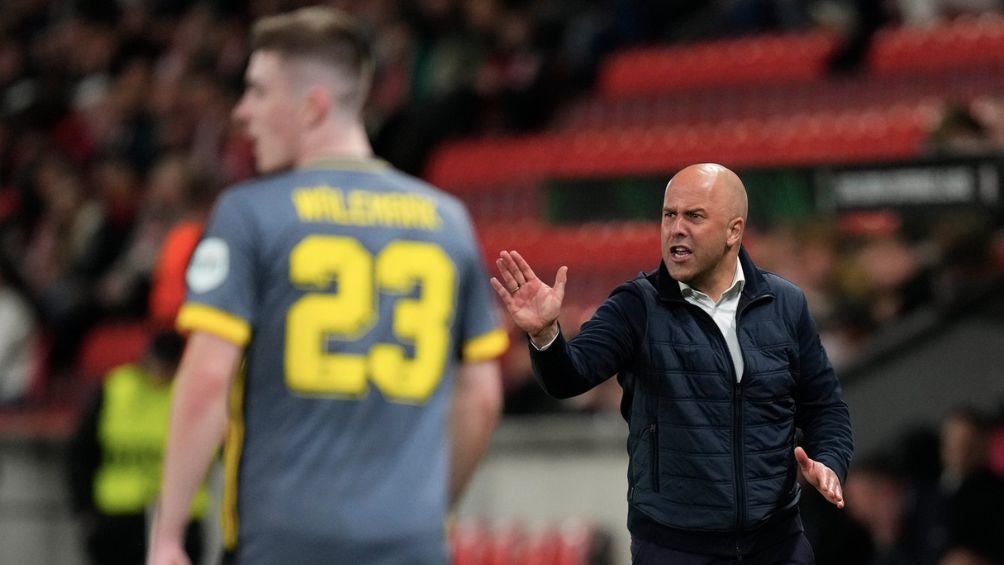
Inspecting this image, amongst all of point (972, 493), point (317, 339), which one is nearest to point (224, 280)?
point (317, 339)

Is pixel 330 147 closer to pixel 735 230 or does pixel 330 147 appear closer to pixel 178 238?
pixel 735 230

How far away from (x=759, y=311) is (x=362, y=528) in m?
1.39

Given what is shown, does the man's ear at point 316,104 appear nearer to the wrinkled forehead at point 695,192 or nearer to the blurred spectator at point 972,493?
the wrinkled forehead at point 695,192

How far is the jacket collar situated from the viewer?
4.79 meters

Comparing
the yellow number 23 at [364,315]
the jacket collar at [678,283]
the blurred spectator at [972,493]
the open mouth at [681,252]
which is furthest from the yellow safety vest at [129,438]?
the yellow number 23 at [364,315]

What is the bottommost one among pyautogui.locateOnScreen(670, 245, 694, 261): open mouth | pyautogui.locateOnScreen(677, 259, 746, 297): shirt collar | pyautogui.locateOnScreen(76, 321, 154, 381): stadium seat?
pyautogui.locateOnScreen(76, 321, 154, 381): stadium seat

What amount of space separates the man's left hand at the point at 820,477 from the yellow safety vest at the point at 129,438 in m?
5.87

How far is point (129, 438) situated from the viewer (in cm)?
988

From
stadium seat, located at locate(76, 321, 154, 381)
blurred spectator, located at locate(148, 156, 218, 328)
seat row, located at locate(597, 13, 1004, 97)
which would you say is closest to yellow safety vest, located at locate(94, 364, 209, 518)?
blurred spectator, located at locate(148, 156, 218, 328)

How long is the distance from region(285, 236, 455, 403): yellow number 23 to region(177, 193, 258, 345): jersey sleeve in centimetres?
10

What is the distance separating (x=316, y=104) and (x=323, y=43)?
14cm

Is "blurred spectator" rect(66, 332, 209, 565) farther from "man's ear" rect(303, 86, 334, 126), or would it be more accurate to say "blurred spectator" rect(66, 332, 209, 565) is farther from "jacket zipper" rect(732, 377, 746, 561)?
"man's ear" rect(303, 86, 334, 126)

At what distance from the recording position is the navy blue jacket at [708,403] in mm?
4652

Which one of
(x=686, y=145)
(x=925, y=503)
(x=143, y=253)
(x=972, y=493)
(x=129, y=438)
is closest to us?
(x=972, y=493)
